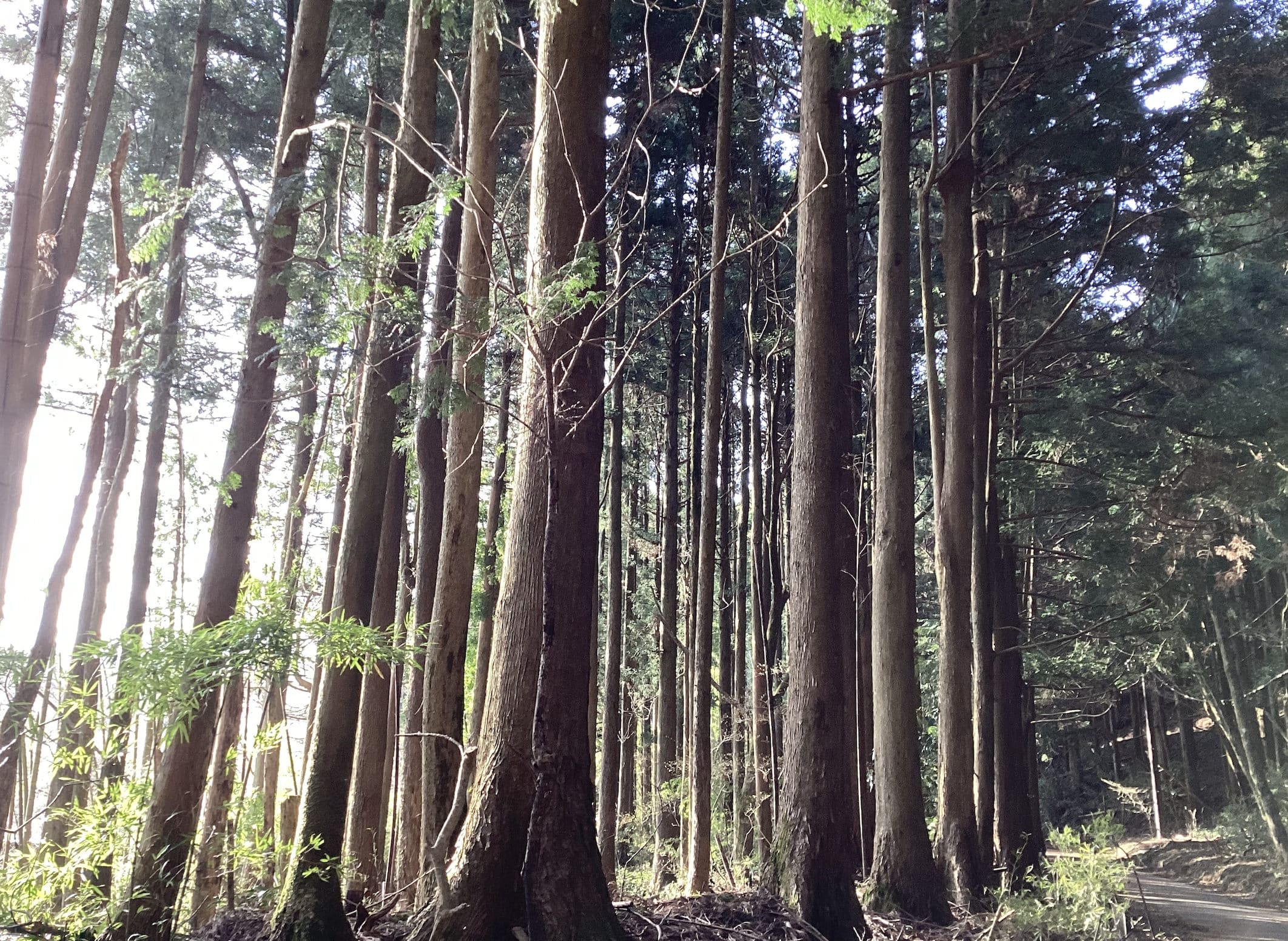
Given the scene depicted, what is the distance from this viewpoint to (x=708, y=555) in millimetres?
9945

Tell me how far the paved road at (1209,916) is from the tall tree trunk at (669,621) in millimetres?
7004

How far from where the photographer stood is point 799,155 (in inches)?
334

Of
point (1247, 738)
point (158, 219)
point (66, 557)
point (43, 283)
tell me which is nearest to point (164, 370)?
point (43, 283)

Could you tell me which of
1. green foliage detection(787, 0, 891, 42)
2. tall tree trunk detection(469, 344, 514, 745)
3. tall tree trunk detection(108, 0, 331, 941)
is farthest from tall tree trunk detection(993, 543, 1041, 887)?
green foliage detection(787, 0, 891, 42)

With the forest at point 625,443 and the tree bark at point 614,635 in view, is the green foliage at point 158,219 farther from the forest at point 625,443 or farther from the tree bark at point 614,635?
the tree bark at point 614,635

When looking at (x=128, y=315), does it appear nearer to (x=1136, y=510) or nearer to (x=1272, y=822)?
(x=1136, y=510)

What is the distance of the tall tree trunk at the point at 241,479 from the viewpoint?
16.7ft

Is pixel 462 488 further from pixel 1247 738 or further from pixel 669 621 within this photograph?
pixel 1247 738

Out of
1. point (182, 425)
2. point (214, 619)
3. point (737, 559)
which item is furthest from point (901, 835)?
point (182, 425)

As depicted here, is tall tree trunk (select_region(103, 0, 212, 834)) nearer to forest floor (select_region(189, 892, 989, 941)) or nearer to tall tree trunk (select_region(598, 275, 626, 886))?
forest floor (select_region(189, 892, 989, 941))

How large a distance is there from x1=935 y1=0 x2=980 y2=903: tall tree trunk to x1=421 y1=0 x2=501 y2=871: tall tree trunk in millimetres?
4820

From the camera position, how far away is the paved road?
36.2 feet

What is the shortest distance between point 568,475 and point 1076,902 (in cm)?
630

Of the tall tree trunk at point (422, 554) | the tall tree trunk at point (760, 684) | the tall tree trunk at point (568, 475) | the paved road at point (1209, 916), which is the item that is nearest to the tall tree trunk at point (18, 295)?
the tall tree trunk at point (422, 554)
